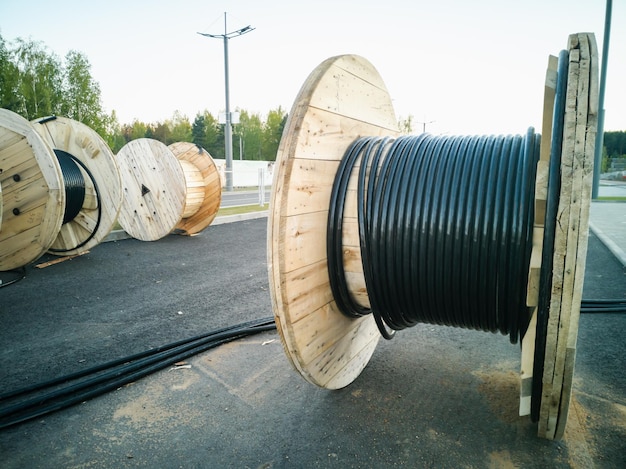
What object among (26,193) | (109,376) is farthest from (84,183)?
(109,376)

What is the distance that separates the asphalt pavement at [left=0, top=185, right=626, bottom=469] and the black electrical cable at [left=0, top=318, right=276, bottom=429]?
0.17ft

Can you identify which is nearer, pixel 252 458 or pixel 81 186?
pixel 252 458

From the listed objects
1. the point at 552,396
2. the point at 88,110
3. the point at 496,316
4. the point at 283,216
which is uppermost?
the point at 88,110

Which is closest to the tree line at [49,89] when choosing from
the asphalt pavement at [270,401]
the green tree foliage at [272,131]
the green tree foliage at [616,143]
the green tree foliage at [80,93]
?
the green tree foliage at [80,93]

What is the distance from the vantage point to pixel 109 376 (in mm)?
2604

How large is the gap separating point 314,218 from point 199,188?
639 cm

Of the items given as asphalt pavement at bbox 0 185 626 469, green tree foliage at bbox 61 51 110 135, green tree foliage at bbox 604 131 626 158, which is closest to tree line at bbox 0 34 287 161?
green tree foliage at bbox 61 51 110 135

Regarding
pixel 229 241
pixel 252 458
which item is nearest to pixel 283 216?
pixel 252 458

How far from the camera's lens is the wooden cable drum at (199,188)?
8.05 m

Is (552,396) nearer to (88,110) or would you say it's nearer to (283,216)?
(283,216)

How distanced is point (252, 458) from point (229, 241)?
20.1 ft

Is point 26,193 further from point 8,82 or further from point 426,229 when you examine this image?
point 8,82

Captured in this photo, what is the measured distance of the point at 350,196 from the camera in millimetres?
2283

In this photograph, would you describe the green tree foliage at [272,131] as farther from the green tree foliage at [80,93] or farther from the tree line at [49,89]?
the green tree foliage at [80,93]
